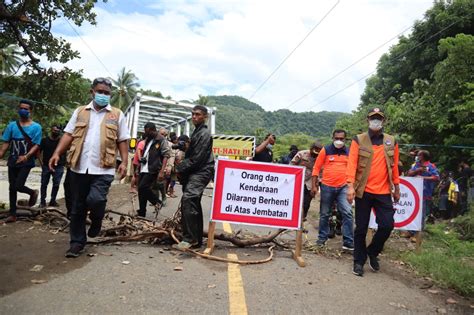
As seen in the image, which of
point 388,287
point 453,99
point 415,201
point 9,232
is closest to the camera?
point 388,287

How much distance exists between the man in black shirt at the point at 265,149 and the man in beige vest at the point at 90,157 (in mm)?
3360

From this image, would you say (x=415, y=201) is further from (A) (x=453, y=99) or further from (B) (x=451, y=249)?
(A) (x=453, y=99)

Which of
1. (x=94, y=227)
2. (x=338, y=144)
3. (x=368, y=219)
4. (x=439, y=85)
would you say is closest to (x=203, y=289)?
(x=94, y=227)

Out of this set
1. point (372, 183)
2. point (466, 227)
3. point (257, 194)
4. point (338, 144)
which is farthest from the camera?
point (466, 227)

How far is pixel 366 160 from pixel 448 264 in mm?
1813

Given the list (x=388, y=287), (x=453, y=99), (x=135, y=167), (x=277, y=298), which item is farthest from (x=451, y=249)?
(x=453, y=99)

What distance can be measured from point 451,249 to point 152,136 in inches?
225

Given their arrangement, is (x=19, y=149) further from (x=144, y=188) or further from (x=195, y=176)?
(x=195, y=176)

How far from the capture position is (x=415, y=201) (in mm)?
6562

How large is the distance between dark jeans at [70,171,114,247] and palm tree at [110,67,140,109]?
51.6 m

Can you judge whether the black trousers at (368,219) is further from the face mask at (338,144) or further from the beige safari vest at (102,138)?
the beige safari vest at (102,138)

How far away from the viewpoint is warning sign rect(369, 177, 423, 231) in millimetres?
6504

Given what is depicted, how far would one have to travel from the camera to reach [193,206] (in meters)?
5.21

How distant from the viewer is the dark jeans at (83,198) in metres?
4.70
